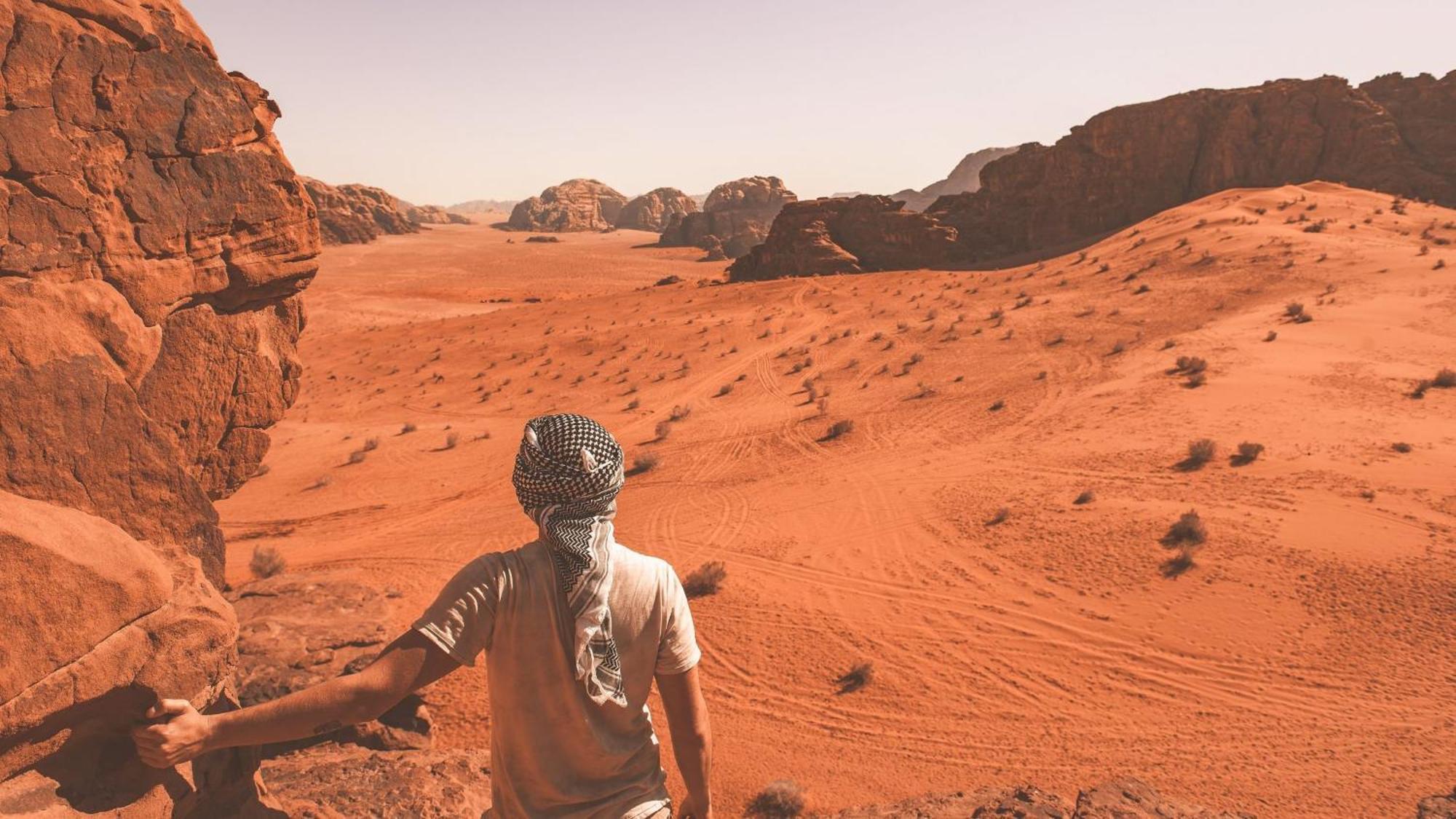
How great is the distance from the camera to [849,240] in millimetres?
38688

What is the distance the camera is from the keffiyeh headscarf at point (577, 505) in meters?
2.03

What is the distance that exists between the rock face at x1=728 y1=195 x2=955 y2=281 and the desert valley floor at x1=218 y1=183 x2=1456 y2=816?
11226 mm

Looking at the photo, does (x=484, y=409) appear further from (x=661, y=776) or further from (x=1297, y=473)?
(x=661, y=776)

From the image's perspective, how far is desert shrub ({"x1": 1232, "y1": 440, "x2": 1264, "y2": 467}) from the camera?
37.2 feet

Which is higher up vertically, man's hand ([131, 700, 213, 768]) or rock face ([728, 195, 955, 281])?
rock face ([728, 195, 955, 281])

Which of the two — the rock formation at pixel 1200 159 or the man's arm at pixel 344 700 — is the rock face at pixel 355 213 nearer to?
the rock formation at pixel 1200 159

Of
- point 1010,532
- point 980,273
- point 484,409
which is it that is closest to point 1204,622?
point 1010,532

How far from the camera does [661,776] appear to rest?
2502 millimetres

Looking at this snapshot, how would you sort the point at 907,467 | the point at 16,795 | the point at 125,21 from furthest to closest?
1. the point at 907,467
2. the point at 125,21
3. the point at 16,795

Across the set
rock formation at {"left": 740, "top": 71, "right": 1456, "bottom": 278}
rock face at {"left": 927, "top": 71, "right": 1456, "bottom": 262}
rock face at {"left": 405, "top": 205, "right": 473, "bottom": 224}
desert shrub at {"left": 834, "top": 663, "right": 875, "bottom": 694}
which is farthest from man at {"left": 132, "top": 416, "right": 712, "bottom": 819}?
rock face at {"left": 405, "top": 205, "right": 473, "bottom": 224}

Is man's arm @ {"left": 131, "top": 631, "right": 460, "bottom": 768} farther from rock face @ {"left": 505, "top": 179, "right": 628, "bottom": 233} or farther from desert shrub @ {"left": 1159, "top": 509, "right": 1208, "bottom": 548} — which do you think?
rock face @ {"left": 505, "top": 179, "right": 628, "bottom": 233}

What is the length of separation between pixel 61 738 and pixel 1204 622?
8785 mm

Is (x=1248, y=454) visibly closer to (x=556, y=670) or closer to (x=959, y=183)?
(x=556, y=670)

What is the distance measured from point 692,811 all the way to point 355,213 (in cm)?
8035
